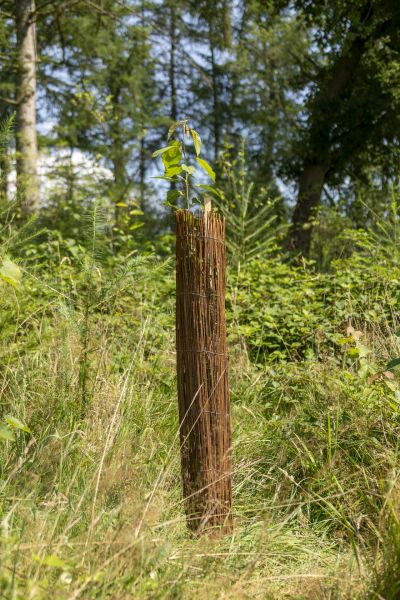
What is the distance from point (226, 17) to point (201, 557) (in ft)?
34.6

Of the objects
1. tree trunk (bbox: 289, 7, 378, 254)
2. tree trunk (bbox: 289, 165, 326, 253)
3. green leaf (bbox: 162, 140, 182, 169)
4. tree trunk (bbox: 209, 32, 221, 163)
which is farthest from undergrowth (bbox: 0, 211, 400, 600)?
tree trunk (bbox: 209, 32, 221, 163)

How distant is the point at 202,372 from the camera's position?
9.09 ft

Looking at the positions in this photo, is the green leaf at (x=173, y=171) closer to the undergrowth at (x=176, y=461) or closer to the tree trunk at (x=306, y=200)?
the undergrowth at (x=176, y=461)

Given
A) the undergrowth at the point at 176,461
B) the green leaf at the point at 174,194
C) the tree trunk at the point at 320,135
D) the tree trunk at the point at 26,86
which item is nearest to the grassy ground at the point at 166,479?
the undergrowth at the point at 176,461

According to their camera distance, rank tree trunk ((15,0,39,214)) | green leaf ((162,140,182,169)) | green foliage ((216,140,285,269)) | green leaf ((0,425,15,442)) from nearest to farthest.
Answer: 1. green leaf ((0,425,15,442))
2. green leaf ((162,140,182,169))
3. green foliage ((216,140,285,269))
4. tree trunk ((15,0,39,214))

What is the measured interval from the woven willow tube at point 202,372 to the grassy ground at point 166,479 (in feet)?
0.38

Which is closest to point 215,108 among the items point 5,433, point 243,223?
point 243,223

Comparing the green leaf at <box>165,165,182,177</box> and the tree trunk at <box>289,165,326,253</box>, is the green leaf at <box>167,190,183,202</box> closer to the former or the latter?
the green leaf at <box>165,165,182,177</box>

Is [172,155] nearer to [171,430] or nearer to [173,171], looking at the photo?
[173,171]

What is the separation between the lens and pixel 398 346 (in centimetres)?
396

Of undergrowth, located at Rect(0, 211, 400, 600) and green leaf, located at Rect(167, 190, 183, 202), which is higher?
green leaf, located at Rect(167, 190, 183, 202)

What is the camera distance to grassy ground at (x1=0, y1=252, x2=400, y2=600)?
7.18 ft

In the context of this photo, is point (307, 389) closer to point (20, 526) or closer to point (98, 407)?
point (98, 407)

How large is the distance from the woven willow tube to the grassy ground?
12 centimetres
